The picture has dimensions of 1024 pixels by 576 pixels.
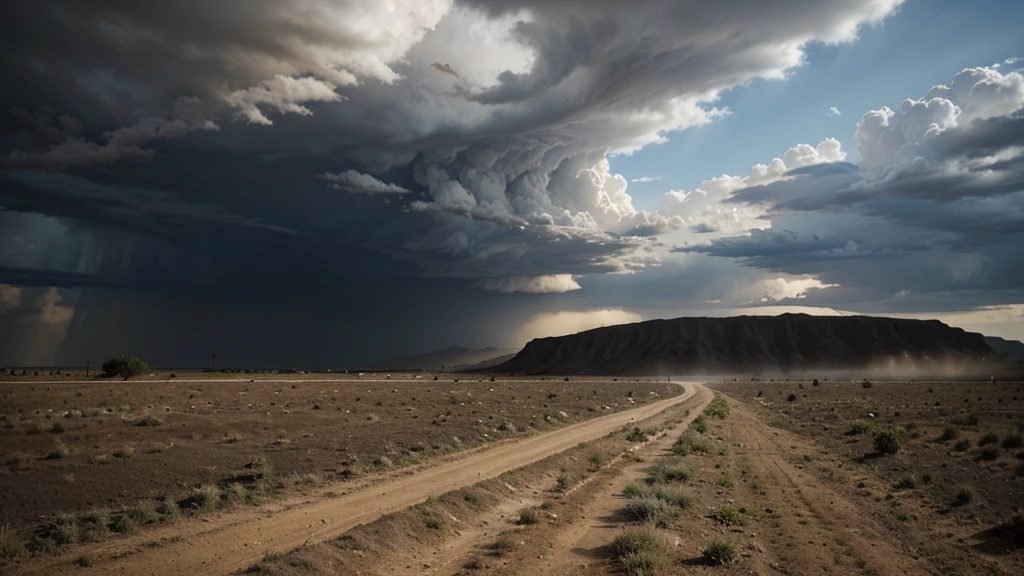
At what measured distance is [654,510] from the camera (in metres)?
15.8

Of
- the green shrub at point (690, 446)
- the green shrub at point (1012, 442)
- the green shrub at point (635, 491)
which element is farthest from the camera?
the green shrub at point (690, 446)

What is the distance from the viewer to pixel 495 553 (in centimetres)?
1319

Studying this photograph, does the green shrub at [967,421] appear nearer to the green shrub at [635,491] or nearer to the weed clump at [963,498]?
the weed clump at [963,498]

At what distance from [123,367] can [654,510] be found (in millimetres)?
90805

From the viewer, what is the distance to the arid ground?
12.5m

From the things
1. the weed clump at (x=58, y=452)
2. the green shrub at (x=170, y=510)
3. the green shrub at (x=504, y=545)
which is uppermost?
the weed clump at (x=58, y=452)

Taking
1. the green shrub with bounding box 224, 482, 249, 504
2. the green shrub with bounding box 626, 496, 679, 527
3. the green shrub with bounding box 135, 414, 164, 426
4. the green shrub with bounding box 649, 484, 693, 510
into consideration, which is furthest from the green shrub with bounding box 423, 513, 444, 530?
the green shrub with bounding box 135, 414, 164, 426

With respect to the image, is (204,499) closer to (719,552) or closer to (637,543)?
(637,543)

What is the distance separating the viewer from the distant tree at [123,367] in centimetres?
8150

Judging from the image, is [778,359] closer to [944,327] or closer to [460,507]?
[944,327]

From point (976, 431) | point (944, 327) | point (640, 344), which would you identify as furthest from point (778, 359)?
point (976, 431)

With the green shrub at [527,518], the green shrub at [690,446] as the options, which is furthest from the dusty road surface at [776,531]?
the green shrub at [690,446]

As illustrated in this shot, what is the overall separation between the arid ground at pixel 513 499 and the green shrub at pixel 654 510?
73mm

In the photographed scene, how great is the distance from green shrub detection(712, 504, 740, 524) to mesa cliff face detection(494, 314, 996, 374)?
156 meters
